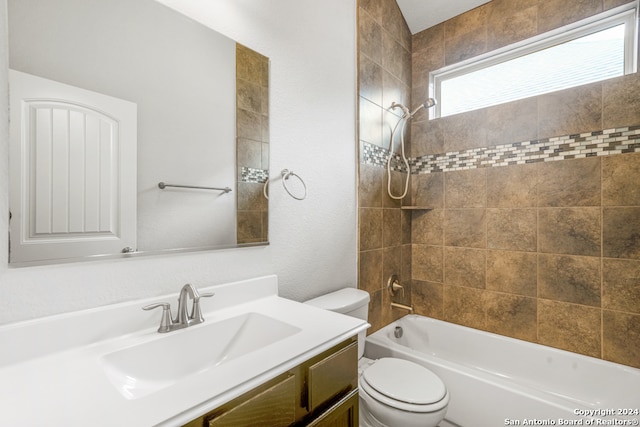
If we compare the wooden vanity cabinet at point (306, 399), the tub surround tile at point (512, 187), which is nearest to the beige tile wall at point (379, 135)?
the tub surround tile at point (512, 187)

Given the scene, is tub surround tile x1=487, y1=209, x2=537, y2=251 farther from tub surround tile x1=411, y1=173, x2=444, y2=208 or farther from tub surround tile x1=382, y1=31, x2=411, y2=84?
tub surround tile x1=382, y1=31, x2=411, y2=84

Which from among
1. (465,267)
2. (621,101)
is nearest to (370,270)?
(465,267)

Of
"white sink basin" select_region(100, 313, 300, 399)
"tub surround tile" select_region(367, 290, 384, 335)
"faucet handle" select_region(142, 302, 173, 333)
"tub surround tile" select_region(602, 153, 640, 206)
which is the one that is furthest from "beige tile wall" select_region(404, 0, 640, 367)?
"faucet handle" select_region(142, 302, 173, 333)

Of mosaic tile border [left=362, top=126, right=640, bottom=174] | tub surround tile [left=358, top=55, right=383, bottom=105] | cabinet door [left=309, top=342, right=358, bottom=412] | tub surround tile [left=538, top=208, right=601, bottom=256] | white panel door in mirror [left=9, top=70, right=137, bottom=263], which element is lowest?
cabinet door [left=309, top=342, right=358, bottom=412]

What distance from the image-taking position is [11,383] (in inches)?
25.7

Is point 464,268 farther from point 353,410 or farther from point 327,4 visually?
point 327,4

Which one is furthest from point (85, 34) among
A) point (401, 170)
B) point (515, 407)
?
point (515, 407)

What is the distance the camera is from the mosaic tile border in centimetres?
166

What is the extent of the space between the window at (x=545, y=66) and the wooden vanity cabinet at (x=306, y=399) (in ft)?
6.95

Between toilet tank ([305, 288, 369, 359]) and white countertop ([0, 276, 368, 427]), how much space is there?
38 cm

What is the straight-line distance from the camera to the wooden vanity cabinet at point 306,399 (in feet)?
2.11

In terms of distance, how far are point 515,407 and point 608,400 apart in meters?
0.69

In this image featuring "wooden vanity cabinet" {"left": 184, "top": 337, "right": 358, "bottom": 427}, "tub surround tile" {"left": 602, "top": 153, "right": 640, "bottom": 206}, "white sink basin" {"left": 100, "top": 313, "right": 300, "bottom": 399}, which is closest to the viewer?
"wooden vanity cabinet" {"left": 184, "top": 337, "right": 358, "bottom": 427}

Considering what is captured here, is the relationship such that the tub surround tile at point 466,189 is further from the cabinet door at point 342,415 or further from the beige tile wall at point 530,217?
the cabinet door at point 342,415
